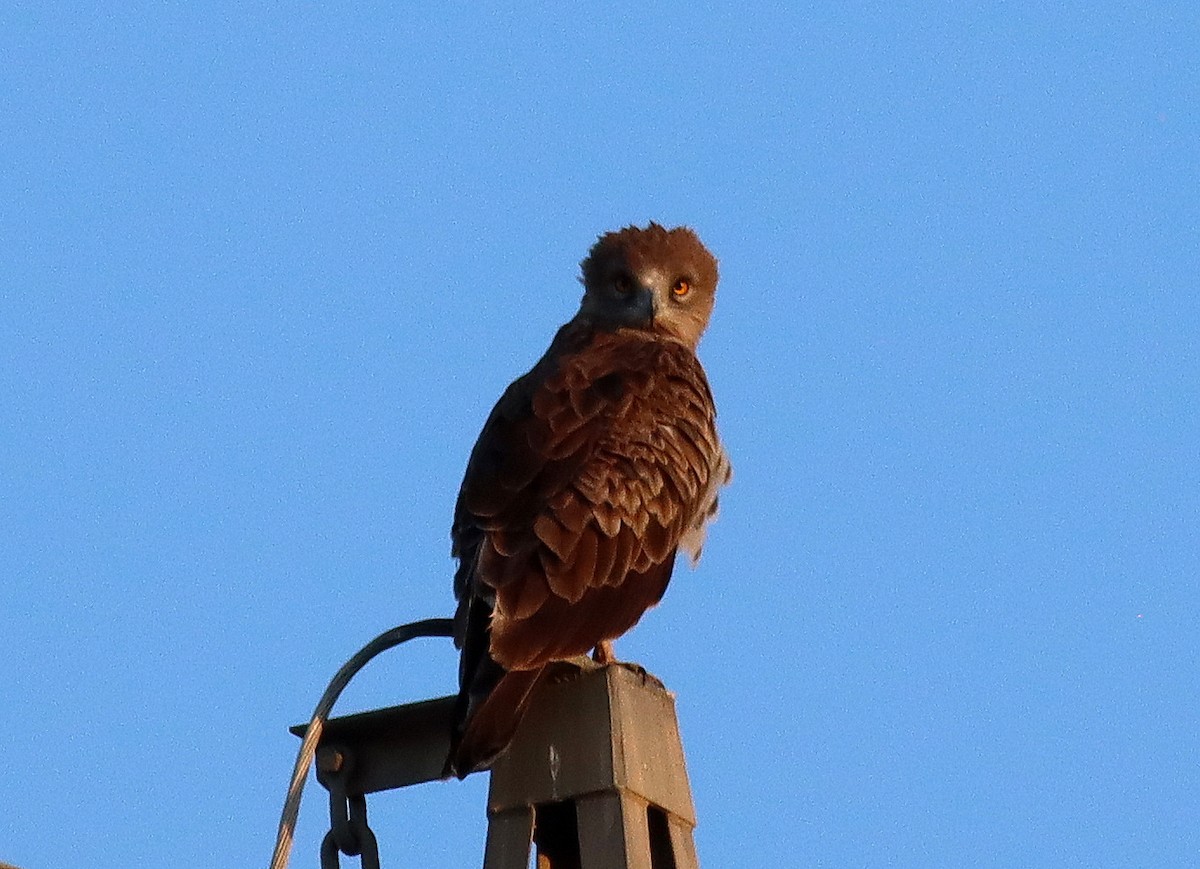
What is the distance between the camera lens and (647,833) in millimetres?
5457

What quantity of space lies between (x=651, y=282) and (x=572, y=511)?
3.14 m

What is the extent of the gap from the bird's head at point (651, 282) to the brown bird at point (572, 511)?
27.6 inches

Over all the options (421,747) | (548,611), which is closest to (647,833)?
(421,747)

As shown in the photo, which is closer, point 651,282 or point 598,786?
point 598,786

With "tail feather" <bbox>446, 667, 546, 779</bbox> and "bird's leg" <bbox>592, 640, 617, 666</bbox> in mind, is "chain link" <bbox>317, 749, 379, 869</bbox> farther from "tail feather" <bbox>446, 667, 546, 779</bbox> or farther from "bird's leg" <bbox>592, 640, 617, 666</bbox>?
"bird's leg" <bbox>592, 640, 617, 666</bbox>

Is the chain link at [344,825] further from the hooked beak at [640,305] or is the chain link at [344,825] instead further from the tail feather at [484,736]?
the hooked beak at [640,305]

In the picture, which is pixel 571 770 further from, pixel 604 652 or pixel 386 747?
pixel 604 652

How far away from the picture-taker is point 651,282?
10.6m

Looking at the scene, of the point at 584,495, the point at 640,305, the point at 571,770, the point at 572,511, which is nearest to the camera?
the point at 571,770

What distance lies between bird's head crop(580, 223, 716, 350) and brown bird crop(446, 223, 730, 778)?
700 mm

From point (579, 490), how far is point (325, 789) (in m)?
2.26

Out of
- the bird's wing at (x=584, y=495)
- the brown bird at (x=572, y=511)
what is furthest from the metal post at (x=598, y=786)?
the bird's wing at (x=584, y=495)

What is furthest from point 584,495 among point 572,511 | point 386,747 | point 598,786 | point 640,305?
point 640,305

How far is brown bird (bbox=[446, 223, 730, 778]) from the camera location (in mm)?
6648
